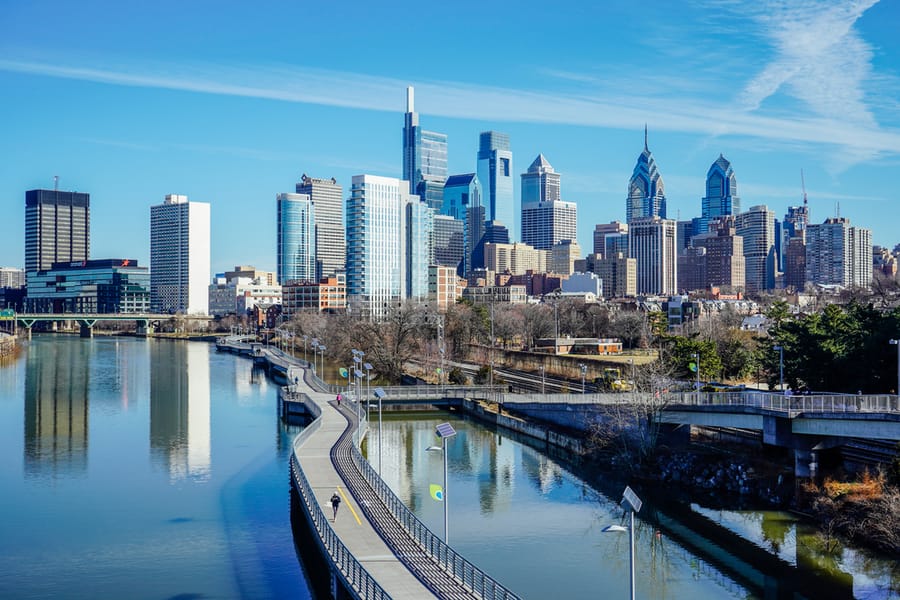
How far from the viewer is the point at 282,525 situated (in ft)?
135

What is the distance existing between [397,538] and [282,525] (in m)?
9.76

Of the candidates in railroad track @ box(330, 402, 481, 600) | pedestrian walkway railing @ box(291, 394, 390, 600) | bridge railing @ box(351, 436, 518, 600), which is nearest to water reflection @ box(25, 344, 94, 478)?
railroad track @ box(330, 402, 481, 600)

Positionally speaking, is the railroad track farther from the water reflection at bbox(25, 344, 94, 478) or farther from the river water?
the water reflection at bbox(25, 344, 94, 478)

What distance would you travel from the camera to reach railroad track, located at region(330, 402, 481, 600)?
27.9 metres

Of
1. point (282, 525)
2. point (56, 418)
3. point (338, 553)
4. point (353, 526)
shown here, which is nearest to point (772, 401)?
point (353, 526)

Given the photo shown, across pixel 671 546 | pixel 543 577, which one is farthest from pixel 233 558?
pixel 671 546

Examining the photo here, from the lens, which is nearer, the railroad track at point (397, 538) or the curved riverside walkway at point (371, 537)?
the curved riverside walkway at point (371, 537)

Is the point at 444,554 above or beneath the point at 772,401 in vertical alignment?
beneath

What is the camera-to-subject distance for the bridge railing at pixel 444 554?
26969mm

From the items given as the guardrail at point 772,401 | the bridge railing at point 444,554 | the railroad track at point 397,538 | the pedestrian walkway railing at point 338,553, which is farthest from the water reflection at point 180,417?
the guardrail at point 772,401

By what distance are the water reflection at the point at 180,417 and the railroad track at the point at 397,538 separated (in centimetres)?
1071

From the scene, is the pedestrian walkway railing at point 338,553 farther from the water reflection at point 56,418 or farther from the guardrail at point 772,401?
the guardrail at point 772,401

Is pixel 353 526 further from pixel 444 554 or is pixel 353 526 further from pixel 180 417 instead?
pixel 180 417

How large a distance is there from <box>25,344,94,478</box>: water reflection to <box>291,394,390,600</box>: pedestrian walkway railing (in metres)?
19.6
